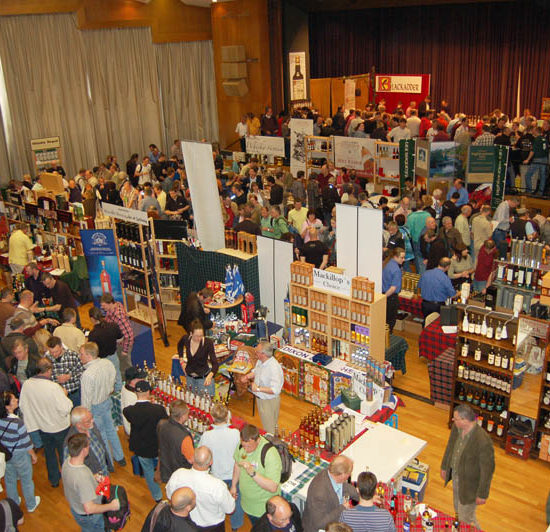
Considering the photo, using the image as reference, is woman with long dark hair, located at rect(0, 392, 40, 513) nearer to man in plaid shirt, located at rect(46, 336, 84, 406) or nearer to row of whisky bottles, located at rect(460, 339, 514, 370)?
man in plaid shirt, located at rect(46, 336, 84, 406)

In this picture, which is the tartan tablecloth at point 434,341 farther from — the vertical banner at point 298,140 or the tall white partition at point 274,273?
the vertical banner at point 298,140

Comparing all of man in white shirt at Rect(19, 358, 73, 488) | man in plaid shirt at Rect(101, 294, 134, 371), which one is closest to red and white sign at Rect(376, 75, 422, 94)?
man in plaid shirt at Rect(101, 294, 134, 371)

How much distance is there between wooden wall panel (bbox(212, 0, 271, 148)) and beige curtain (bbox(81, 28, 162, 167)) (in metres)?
2.30

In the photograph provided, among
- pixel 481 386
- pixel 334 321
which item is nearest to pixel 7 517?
pixel 334 321

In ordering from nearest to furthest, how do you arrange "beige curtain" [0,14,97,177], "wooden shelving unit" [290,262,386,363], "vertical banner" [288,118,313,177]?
1. "wooden shelving unit" [290,262,386,363]
2. "vertical banner" [288,118,313,177]
3. "beige curtain" [0,14,97,177]

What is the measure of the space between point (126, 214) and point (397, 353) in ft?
14.6

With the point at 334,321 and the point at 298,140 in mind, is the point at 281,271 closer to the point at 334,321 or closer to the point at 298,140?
the point at 334,321

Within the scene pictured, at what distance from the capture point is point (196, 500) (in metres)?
4.77

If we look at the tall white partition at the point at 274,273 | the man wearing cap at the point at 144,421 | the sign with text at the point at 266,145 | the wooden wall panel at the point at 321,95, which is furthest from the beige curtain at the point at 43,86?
the man wearing cap at the point at 144,421

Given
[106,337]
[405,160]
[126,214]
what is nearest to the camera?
[106,337]

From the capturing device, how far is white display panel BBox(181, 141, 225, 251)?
31.1 ft

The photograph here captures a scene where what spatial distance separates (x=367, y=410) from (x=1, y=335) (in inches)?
192

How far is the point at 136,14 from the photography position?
63.3ft

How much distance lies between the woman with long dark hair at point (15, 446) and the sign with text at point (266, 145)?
11.0 metres
